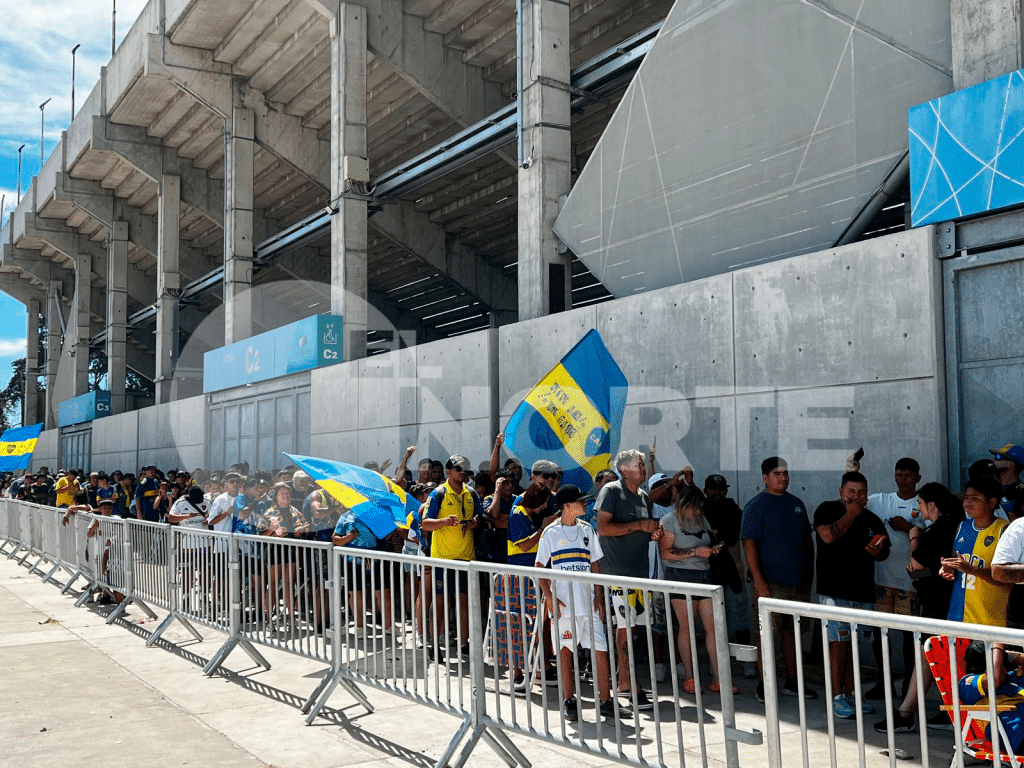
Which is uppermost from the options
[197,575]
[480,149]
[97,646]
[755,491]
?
[480,149]

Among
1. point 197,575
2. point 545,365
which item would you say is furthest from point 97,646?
point 545,365

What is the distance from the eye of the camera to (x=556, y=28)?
15.6 meters

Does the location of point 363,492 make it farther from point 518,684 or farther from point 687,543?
point 518,684

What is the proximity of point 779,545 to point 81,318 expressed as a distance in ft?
140

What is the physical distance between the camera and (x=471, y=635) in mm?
5566

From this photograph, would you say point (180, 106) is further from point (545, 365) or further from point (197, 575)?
point (197, 575)

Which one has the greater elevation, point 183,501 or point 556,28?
point 556,28

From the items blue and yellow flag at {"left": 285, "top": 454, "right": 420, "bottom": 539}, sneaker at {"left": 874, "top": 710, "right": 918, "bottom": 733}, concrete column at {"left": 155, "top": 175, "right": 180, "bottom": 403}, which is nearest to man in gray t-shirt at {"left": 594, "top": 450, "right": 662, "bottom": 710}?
sneaker at {"left": 874, "top": 710, "right": 918, "bottom": 733}

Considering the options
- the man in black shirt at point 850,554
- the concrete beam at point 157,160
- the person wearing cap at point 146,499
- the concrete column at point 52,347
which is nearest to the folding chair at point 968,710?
the man in black shirt at point 850,554

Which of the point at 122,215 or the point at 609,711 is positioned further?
the point at 122,215

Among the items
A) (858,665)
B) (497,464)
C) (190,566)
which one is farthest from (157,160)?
(858,665)

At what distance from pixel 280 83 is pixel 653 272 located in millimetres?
17398

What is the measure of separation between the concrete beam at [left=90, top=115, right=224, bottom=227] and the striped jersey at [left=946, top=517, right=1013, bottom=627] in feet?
101

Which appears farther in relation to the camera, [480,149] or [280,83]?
[280,83]
